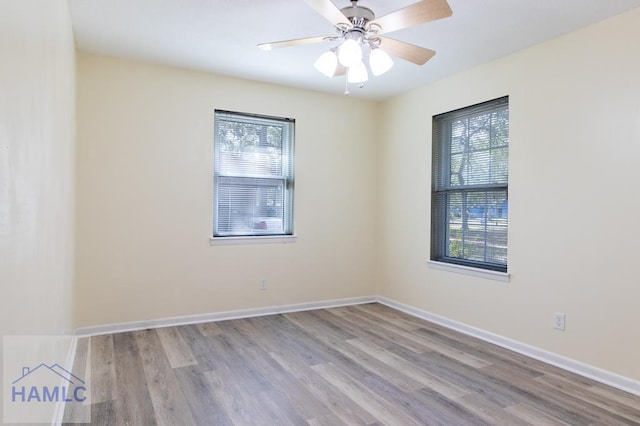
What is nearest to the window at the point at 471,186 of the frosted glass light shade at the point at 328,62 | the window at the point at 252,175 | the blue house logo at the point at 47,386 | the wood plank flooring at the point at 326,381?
the wood plank flooring at the point at 326,381

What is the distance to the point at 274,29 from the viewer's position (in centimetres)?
306

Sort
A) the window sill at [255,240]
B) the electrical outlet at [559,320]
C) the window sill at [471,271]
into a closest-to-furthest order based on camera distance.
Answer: the electrical outlet at [559,320] < the window sill at [471,271] < the window sill at [255,240]

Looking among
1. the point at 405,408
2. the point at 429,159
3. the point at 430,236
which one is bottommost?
the point at 405,408

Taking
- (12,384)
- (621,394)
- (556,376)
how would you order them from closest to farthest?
(12,384) → (621,394) → (556,376)

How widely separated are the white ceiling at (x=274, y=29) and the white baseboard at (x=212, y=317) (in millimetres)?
2491

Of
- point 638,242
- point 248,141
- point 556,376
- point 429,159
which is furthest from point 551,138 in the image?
point 248,141

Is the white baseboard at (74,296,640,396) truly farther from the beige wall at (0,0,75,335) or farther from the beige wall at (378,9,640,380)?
the beige wall at (0,0,75,335)

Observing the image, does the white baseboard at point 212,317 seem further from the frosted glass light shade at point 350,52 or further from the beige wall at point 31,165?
the frosted glass light shade at point 350,52

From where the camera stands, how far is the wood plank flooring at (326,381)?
231cm

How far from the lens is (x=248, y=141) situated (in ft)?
14.4

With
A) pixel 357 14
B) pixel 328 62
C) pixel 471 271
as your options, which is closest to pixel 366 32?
pixel 357 14

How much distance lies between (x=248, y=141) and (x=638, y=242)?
3507 mm

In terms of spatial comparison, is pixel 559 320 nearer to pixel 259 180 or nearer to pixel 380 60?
pixel 380 60

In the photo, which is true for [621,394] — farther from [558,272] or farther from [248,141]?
[248,141]
